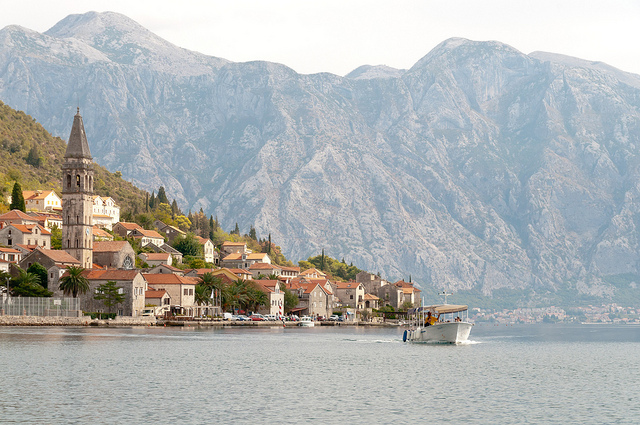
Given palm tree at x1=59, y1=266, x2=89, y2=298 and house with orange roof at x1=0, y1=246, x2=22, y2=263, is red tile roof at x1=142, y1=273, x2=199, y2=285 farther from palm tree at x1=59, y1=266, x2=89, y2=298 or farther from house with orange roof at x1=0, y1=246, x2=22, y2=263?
house with orange roof at x1=0, y1=246, x2=22, y2=263

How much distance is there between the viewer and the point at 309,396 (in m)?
63.2

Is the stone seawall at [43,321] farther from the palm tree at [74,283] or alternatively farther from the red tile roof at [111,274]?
the red tile roof at [111,274]

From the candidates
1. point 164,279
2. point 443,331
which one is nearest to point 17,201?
point 164,279

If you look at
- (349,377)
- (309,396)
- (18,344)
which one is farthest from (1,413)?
(18,344)

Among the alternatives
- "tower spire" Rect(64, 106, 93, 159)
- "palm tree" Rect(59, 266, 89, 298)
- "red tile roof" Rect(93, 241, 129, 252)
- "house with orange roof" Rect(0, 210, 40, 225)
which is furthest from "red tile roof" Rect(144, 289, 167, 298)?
"house with orange roof" Rect(0, 210, 40, 225)

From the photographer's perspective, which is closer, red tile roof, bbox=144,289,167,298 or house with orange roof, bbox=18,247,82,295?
house with orange roof, bbox=18,247,82,295

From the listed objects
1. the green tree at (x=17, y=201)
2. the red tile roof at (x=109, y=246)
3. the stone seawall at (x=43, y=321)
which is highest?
the green tree at (x=17, y=201)

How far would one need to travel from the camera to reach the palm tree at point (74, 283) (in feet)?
511

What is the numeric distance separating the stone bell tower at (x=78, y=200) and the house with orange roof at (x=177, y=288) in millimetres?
13553

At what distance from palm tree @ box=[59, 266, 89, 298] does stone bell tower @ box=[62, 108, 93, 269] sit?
13781 millimetres

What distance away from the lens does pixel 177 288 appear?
18100 centimetres

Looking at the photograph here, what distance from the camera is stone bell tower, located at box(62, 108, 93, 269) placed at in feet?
568

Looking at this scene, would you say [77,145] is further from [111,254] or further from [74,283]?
[74,283]

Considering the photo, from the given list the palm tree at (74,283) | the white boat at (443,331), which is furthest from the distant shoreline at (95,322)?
the white boat at (443,331)
